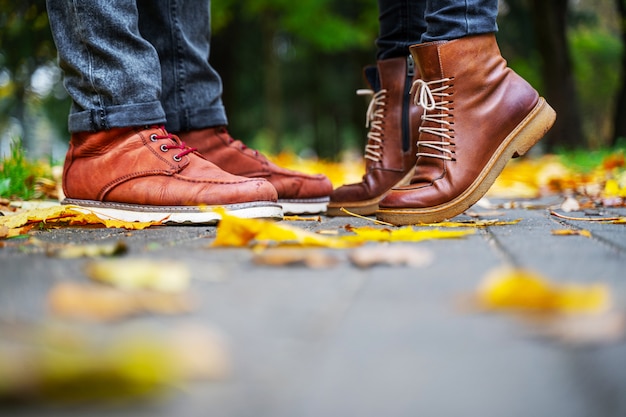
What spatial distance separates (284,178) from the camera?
2.58 metres

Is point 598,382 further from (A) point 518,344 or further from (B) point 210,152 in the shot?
(B) point 210,152

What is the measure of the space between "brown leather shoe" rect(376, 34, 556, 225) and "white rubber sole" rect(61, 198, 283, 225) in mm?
375

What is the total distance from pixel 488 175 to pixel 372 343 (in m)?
1.35

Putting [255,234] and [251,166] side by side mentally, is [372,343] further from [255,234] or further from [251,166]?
[251,166]

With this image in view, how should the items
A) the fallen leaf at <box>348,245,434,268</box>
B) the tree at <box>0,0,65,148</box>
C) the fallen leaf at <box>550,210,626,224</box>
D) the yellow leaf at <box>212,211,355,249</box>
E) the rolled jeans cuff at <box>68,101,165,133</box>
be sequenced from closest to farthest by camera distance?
1. the fallen leaf at <box>348,245,434,268</box>
2. the yellow leaf at <box>212,211,355,249</box>
3. the fallen leaf at <box>550,210,626,224</box>
4. the rolled jeans cuff at <box>68,101,165,133</box>
5. the tree at <box>0,0,65,148</box>

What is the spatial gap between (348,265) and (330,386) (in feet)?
1.71

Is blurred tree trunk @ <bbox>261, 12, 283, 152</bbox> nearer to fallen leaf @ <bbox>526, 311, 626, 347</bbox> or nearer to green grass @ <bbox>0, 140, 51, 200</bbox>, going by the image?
green grass @ <bbox>0, 140, 51, 200</bbox>

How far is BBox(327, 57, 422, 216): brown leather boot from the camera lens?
236 cm

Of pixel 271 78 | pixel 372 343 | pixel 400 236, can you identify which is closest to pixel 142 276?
pixel 372 343

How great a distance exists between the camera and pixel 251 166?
2.54 meters

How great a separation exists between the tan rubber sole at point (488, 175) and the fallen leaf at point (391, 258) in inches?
25.7

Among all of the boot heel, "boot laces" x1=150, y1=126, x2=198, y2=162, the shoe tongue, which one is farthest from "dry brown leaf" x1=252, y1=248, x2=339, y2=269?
the shoe tongue

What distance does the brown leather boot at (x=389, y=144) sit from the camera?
236 centimetres

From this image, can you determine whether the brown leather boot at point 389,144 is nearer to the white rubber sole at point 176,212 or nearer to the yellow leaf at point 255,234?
the white rubber sole at point 176,212
